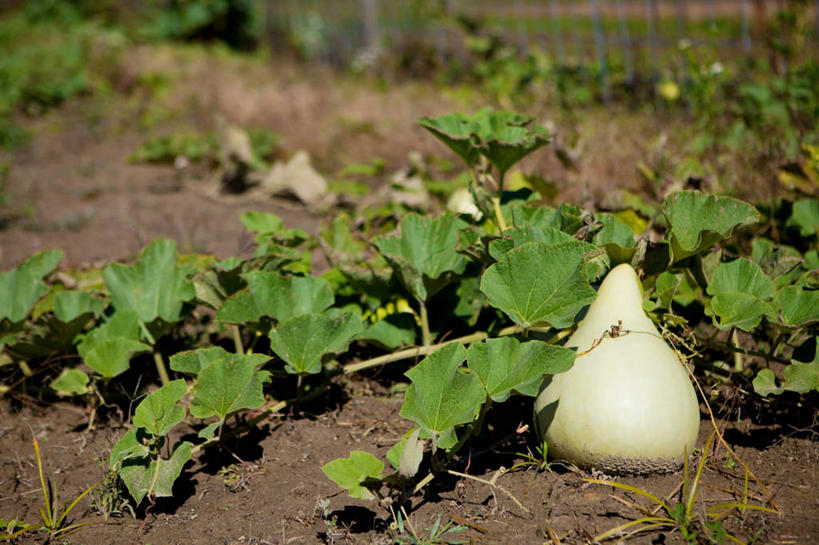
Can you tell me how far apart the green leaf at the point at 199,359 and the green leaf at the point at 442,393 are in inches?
14.5

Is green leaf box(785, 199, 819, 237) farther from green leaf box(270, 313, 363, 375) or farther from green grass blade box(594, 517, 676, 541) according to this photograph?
green leaf box(270, 313, 363, 375)

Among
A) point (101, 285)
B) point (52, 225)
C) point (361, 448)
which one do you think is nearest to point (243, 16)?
point (52, 225)

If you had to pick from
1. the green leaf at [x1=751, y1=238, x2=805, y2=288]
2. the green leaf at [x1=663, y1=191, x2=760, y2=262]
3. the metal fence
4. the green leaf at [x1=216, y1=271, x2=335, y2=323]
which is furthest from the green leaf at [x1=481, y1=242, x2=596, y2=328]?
the metal fence

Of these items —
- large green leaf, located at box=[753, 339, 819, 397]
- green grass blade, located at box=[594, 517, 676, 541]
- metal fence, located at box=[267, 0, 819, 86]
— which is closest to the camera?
green grass blade, located at box=[594, 517, 676, 541]

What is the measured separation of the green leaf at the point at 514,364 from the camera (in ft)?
5.00

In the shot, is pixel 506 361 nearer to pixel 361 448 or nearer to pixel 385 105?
pixel 361 448

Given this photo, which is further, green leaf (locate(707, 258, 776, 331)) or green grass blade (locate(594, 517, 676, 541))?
green leaf (locate(707, 258, 776, 331))

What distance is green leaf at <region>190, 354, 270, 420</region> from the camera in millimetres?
1657

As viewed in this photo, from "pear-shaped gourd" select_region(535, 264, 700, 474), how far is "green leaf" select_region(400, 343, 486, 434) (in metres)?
0.24

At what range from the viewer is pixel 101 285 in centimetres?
240

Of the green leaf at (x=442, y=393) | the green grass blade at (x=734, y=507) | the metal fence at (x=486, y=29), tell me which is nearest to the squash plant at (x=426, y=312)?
the green leaf at (x=442, y=393)

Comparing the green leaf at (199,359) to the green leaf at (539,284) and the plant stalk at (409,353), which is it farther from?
the green leaf at (539,284)

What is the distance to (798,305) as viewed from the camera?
1.75 meters

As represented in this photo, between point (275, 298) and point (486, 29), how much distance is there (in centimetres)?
548
